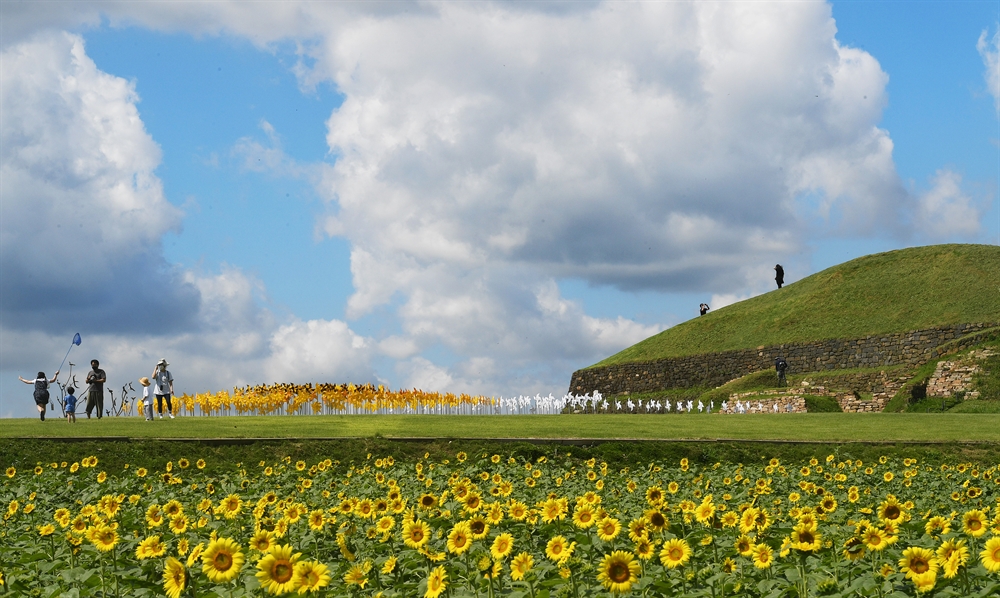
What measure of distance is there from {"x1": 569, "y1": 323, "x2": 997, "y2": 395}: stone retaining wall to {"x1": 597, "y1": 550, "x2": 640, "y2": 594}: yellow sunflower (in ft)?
158

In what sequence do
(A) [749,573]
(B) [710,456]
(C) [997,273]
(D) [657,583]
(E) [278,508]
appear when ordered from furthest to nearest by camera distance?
(C) [997,273] → (B) [710,456] → (E) [278,508] → (A) [749,573] → (D) [657,583]

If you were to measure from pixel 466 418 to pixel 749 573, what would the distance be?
68.3 ft

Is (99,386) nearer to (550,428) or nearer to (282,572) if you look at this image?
(550,428)

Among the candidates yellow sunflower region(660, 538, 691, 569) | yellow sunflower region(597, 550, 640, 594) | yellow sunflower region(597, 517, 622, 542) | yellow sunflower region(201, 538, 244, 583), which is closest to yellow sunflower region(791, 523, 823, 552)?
yellow sunflower region(660, 538, 691, 569)

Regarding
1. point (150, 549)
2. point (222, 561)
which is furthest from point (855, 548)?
point (150, 549)

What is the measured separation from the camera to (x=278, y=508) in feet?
28.3

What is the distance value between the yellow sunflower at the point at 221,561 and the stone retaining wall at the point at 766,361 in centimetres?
4917

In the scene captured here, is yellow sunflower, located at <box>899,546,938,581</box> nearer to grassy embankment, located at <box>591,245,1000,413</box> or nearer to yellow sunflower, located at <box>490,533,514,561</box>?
yellow sunflower, located at <box>490,533,514,561</box>

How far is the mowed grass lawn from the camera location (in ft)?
67.8

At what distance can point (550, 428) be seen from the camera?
22859mm

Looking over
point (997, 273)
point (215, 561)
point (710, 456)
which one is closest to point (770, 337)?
point (997, 273)

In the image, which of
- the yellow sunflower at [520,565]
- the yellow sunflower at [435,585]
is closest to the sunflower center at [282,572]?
the yellow sunflower at [435,585]

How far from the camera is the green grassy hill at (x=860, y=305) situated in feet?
181

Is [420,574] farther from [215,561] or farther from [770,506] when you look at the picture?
[770,506]
